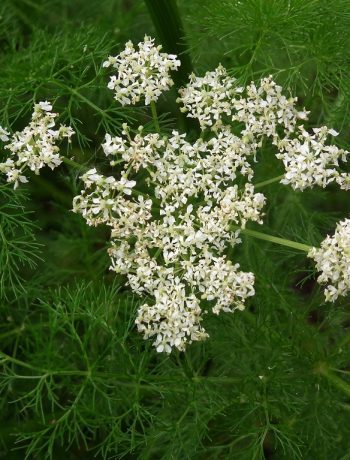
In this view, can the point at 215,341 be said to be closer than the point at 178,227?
No

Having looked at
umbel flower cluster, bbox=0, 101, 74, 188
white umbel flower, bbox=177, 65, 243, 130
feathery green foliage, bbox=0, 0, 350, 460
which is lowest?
feathery green foliage, bbox=0, 0, 350, 460

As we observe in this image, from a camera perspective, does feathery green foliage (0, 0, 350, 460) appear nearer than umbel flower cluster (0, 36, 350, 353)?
No

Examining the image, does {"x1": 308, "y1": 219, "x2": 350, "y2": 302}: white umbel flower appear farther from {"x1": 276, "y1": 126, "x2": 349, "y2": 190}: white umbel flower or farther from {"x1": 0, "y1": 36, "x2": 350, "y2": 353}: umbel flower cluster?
{"x1": 276, "y1": 126, "x2": 349, "y2": 190}: white umbel flower

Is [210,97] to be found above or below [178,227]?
above

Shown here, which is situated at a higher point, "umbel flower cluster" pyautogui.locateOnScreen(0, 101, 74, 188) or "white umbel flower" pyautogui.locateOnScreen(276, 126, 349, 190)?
"umbel flower cluster" pyautogui.locateOnScreen(0, 101, 74, 188)

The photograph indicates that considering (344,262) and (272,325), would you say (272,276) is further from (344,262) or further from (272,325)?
(344,262)

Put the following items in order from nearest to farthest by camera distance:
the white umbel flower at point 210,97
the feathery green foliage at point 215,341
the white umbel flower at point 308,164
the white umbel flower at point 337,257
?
the white umbel flower at point 337,257
the white umbel flower at point 308,164
the white umbel flower at point 210,97
the feathery green foliage at point 215,341

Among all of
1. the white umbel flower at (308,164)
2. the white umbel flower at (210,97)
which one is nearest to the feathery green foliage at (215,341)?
the white umbel flower at (210,97)

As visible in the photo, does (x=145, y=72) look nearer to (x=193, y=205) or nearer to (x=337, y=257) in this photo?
(x=193, y=205)

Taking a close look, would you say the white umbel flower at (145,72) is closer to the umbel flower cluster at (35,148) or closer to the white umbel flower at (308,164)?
the umbel flower cluster at (35,148)

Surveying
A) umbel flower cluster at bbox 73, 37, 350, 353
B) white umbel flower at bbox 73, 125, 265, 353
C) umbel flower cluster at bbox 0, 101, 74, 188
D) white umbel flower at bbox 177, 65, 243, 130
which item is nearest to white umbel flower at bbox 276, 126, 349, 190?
umbel flower cluster at bbox 73, 37, 350, 353

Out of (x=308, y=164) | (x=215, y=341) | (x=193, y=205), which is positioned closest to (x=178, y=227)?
(x=193, y=205)
